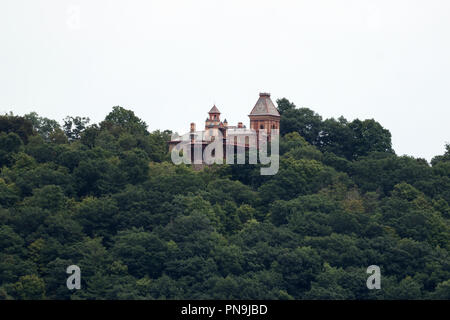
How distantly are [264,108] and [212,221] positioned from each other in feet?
77.7

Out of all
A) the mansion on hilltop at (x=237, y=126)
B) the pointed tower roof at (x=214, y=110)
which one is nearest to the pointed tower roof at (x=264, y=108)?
the mansion on hilltop at (x=237, y=126)

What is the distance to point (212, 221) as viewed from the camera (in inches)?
3580

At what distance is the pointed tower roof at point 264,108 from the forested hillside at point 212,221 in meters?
3.69

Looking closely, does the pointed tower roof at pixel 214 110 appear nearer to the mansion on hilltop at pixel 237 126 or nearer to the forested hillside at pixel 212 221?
the mansion on hilltop at pixel 237 126

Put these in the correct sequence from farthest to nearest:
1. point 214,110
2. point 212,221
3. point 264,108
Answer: point 264,108 < point 214,110 < point 212,221

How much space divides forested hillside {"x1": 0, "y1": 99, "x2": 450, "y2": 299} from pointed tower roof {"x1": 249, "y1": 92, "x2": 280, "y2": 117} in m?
3.69

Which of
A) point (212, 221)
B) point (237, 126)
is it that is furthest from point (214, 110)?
point (212, 221)

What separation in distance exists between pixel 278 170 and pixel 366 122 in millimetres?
14271

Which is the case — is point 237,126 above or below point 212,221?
above

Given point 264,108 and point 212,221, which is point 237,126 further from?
point 212,221

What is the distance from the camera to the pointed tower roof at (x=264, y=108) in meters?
112
